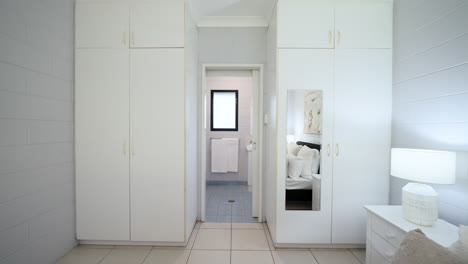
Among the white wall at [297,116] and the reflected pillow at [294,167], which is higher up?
the white wall at [297,116]

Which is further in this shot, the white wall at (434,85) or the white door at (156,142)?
the white door at (156,142)

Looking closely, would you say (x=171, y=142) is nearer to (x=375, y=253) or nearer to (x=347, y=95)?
(x=347, y=95)

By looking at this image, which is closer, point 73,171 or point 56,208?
point 56,208

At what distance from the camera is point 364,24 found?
200 cm

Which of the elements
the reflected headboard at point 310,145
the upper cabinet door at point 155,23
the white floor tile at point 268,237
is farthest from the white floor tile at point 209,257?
the upper cabinet door at point 155,23

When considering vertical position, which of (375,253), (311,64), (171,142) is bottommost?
(375,253)

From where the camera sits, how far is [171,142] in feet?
6.70

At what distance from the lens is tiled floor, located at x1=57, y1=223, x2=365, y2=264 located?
1.88 metres

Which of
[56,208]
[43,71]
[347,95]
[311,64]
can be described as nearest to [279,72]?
[311,64]

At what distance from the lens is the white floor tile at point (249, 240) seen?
211cm

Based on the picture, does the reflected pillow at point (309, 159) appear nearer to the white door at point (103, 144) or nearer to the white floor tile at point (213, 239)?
the white floor tile at point (213, 239)

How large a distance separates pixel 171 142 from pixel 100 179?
81 centimetres

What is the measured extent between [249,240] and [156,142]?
4.85 ft

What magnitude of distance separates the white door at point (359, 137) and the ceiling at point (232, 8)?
1028mm
